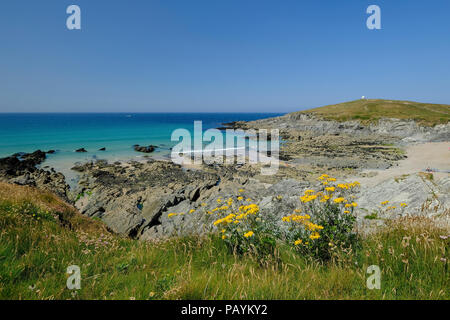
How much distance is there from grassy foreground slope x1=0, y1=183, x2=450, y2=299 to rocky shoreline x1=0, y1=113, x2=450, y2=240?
1.09 m

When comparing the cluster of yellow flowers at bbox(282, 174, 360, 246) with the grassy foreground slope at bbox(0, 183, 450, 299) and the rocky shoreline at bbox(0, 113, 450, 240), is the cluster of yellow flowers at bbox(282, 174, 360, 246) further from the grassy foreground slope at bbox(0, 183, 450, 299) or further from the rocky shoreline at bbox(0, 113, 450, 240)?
the rocky shoreline at bbox(0, 113, 450, 240)

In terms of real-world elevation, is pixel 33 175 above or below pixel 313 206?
below

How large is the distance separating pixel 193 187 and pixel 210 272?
15.2m

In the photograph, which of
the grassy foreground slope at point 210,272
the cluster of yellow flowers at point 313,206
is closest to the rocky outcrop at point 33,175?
the grassy foreground slope at point 210,272

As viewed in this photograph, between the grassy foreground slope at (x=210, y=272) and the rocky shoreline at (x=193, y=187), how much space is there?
109 centimetres

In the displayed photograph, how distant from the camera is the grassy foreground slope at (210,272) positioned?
2.59m

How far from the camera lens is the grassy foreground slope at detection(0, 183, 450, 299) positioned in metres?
2.59

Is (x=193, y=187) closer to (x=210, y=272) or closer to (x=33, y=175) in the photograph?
(x=210, y=272)

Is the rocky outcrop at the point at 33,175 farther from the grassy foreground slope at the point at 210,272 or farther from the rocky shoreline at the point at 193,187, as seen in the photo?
the grassy foreground slope at the point at 210,272

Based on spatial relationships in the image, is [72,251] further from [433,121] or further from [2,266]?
[433,121]

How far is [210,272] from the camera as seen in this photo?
3227 millimetres

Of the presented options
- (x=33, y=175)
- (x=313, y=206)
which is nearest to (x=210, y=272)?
(x=313, y=206)
